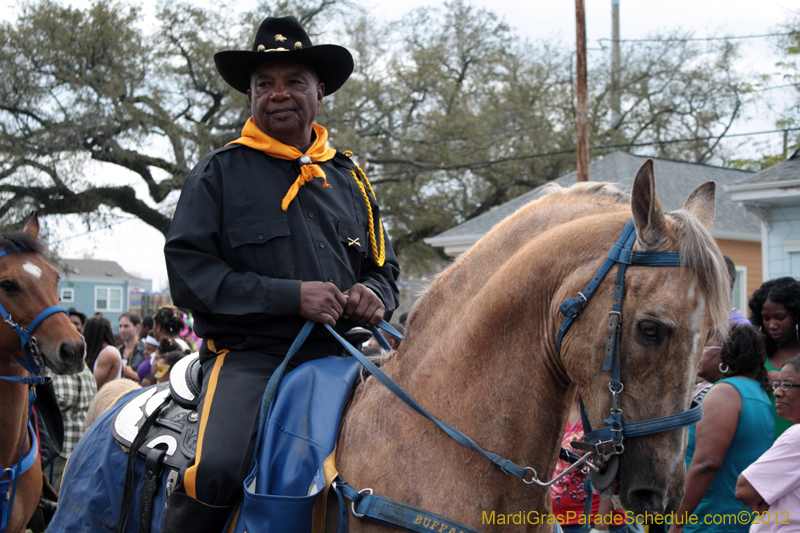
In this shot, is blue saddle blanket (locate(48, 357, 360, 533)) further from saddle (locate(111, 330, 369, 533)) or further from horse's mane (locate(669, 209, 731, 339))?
horse's mane (locate(669, 209, 731, 339))

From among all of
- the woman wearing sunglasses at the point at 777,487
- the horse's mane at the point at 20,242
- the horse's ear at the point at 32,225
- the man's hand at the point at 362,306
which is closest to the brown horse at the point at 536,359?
the man's hand at the point at 362,306

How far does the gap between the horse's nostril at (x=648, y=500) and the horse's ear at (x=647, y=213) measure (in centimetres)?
79

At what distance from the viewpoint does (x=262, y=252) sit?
2.75 m

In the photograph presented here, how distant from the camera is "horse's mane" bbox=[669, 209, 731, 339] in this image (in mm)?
2045

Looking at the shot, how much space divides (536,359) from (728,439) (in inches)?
100

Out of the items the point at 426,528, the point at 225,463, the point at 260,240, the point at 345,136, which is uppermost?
the point at 345,136

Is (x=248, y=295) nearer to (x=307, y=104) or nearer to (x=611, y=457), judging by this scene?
(x=307, y=104)

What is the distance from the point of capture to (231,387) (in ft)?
8.38

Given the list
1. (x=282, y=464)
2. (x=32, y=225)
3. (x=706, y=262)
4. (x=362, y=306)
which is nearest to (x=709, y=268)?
(x=706, y=262)

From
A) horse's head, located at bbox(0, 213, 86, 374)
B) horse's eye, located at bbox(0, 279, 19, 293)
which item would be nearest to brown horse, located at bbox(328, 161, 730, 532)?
horse's head, located at bbox(0, 213, 86, 374)

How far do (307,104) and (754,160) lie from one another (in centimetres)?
2609

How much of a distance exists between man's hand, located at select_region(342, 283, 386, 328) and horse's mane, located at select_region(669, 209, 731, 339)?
1.29 m

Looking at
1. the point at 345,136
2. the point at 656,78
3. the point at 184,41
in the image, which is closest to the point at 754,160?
the point at 656,78
